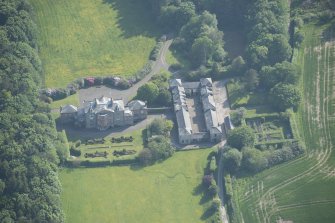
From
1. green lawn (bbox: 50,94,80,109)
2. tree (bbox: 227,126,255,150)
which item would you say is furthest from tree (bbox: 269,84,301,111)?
green lawn (bbox: 50,94,80,109)

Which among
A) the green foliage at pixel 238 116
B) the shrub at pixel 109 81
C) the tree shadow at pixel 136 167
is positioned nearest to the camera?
the tree shadow at pixel 136 167

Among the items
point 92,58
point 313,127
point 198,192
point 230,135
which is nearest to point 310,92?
point 313,127

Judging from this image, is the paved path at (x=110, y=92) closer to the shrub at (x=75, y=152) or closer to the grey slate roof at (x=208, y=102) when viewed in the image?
the shrub at (x=75, y=152)

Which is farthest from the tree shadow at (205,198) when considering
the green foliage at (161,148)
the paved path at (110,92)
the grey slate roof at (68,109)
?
the grey slate roof at (68,109)

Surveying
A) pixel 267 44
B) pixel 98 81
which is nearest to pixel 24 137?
pixel 98 81

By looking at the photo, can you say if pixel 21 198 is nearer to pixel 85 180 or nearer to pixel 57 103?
pixel 85 180

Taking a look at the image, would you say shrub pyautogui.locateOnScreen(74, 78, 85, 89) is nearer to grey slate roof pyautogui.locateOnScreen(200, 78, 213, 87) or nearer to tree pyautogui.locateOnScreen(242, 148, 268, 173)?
grey slate roof pyautogui.locateOnScreen(200, 78, 213, 87)
